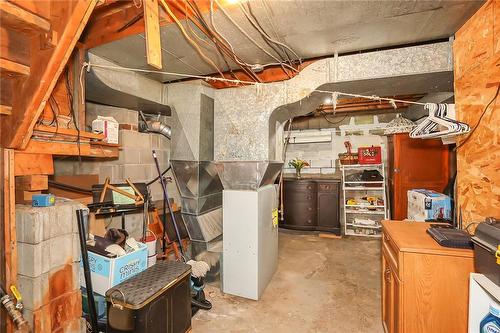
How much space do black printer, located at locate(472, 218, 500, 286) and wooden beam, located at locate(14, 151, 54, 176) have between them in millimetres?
2436

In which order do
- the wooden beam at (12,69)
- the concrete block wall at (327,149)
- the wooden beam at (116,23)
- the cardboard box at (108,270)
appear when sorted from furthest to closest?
the concrete block wall at (327,149) → the cardboard box at (108,270) → the wooden beam at (116,23) → the wooden beam at (12,69)

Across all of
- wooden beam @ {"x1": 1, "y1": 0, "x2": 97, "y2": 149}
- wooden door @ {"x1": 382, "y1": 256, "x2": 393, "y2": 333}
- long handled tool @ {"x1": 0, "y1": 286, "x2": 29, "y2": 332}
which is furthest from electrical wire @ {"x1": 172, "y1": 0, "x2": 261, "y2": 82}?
wooden door @ {"x1": 382, "y1": 256, "x2": 393, "y2": 333}

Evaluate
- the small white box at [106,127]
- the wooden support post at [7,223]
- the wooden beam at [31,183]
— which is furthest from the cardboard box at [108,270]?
the small white box at [106,127]

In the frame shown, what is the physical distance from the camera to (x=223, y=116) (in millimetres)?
2590

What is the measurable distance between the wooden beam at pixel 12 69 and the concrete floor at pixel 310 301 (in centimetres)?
207

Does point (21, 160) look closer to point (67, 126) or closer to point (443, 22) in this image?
point (67, 126)

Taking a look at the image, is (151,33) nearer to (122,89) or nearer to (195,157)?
(122,89)

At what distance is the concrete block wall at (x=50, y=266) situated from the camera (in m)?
1.37

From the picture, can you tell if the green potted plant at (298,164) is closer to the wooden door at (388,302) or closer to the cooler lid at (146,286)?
the wooden door at (388,302)

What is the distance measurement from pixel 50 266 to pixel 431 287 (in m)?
2.22

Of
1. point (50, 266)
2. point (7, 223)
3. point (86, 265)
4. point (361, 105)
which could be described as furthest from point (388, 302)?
point (361, 105)

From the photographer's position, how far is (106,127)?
2.22 metres

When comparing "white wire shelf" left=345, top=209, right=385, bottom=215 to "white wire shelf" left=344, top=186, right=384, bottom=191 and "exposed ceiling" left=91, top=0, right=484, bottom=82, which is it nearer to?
"white wire shelf" left=344, top=186, right=384, bottom=191

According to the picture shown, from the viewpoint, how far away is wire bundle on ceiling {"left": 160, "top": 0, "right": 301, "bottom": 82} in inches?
58.4
